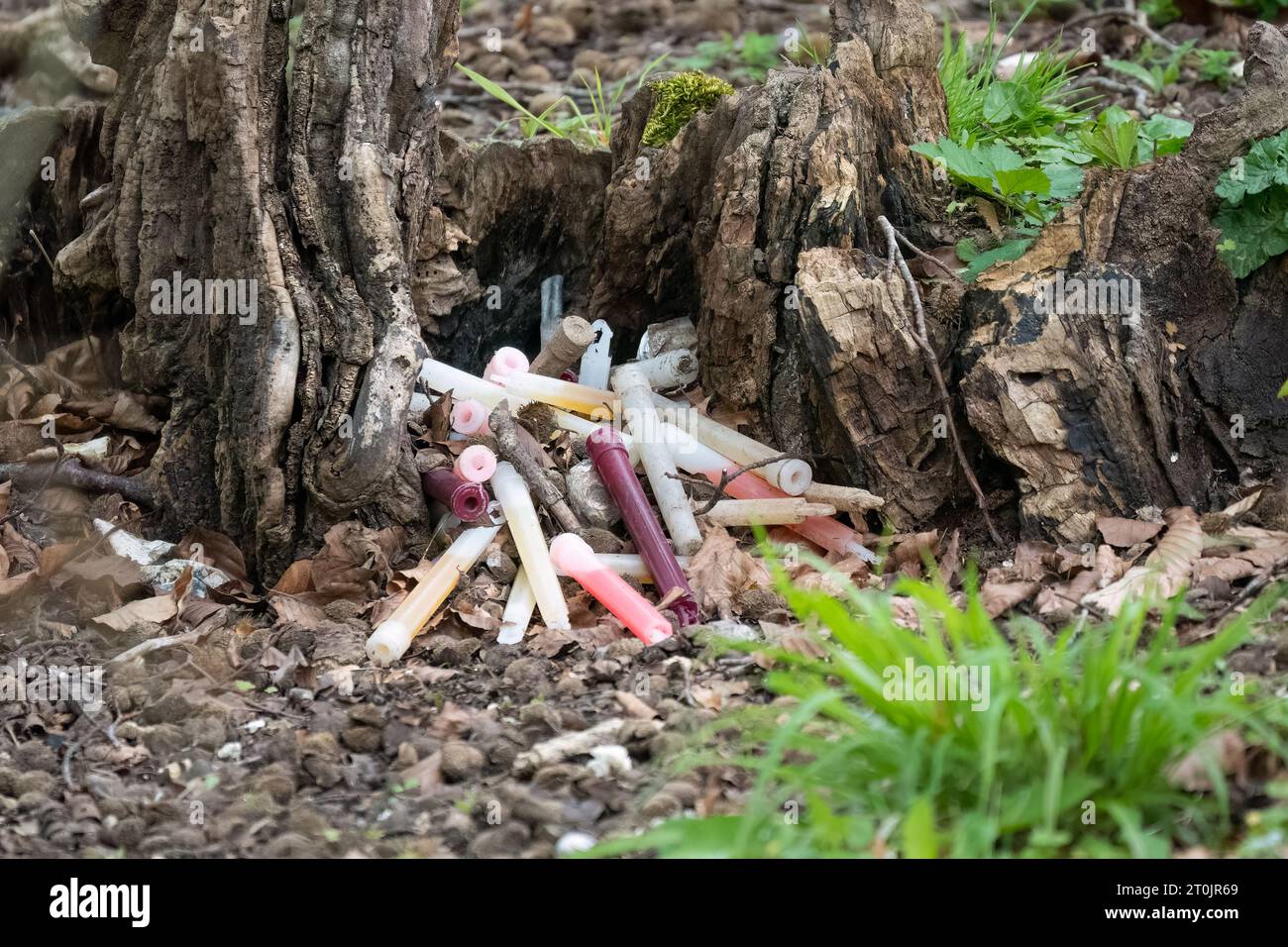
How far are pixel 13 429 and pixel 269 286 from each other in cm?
121

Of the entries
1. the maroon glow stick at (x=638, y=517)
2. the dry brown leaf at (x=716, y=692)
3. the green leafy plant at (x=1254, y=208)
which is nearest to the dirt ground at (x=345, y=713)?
the dry brown leaf at (x=716, y=692)

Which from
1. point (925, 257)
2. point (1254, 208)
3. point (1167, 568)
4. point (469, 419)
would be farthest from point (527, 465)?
point (1254, 208)

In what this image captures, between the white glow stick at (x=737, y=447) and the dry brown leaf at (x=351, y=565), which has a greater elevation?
the white glow stick at (x=737, y=447)

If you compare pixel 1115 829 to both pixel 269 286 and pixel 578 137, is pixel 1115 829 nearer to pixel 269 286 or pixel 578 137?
pixel 269 286

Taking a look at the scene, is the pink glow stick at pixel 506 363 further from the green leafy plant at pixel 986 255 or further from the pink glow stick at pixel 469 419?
the green leafy plant at pixel 986 255

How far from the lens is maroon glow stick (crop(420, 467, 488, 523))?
11.5 feet

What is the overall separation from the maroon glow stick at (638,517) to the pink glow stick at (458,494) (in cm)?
35

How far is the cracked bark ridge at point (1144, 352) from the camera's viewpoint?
10.9 feet

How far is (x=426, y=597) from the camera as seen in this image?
10.9 ft

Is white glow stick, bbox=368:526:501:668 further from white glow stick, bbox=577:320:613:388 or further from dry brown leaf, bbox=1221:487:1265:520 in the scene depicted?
dry brown leaf, bbox=1221:487:1265:520

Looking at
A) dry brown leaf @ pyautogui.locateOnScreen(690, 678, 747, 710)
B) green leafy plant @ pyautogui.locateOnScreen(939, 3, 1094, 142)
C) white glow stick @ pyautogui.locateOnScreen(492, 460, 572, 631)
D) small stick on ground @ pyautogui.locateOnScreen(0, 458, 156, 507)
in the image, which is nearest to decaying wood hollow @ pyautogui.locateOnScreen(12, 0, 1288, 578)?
small stick on ground @ pyautogui.locateOnScreen(0, 458, 156, 507)

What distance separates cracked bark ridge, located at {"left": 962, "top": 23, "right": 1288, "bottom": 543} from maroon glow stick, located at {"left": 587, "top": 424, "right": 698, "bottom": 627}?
89 cm

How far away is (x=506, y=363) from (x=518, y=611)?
980 mm

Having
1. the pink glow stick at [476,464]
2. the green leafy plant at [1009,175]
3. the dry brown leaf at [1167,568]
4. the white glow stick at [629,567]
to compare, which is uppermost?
the green leafy plant at [1009,175]
